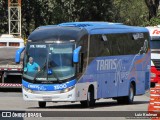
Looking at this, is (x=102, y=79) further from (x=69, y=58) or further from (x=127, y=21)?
(x=127, y=21)

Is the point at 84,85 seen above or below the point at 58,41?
below

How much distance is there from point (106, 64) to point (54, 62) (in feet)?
9.38

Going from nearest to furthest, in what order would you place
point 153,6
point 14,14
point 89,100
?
1. point 89,100
2. point 14,14
3. point 153,6

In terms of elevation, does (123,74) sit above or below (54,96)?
above

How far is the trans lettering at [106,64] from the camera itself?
2538 cm

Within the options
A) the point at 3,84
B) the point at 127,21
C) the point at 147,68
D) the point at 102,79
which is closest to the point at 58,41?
the point at 102,79

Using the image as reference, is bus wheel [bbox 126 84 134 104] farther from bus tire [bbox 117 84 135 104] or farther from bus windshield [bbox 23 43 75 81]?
bus windshield [bbox 23 43 75 81]

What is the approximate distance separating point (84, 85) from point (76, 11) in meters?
41.7

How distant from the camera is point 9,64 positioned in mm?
34594

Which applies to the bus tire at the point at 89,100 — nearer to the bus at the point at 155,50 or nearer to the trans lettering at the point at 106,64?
the trans lettering at the point at 106,64

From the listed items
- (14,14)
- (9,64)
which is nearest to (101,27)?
(9,64)

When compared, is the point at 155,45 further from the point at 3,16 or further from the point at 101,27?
the point at 3,16

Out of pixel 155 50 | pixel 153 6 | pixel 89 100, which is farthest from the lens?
pixel 153 6

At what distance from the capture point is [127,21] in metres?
89.6
